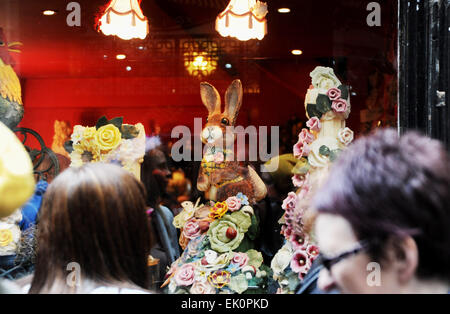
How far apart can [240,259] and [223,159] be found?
0.52 meters

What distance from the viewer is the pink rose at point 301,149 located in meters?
2.54

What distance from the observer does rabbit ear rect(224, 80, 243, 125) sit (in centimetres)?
289

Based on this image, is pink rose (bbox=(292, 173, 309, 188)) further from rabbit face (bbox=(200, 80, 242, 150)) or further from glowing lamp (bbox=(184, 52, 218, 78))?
glowing lamp (bbox=(184, 52, 218, 78))

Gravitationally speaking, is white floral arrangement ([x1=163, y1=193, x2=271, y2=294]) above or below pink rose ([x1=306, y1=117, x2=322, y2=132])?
below

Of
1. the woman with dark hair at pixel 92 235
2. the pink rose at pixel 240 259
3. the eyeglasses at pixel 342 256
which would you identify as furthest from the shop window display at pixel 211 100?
the eyeglasses at pixel 342 256

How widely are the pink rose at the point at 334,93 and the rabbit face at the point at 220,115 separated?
0.52 m

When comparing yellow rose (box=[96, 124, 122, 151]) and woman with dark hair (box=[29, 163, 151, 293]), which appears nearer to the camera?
woman with dark hair (box=[29, 163, 151, 293])

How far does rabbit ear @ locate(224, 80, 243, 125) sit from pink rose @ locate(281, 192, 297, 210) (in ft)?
1.76

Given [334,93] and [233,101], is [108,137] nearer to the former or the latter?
[233,101]

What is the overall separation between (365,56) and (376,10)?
0.76ft

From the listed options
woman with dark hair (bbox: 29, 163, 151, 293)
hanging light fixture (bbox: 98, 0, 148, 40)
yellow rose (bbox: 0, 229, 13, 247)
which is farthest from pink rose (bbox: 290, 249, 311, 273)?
hanging light fixture (bbox: 98, 0, 148, 40)

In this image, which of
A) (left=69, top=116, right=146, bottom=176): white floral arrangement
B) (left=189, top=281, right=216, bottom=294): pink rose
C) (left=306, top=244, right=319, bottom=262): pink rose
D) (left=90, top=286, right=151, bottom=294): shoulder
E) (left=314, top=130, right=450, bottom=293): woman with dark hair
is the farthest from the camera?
(left=69, top=116, right=146, bottom=176): white floral arrangement

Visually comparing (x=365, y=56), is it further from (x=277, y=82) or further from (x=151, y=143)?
(x=151, y=143)

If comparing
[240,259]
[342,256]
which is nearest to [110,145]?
[240,259]
